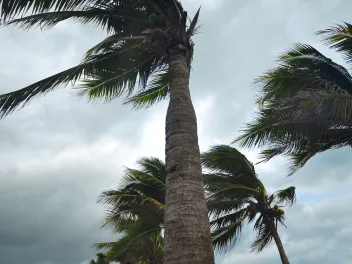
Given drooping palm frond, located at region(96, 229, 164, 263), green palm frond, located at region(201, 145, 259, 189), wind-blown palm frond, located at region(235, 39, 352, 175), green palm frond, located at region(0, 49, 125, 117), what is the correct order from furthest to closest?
green palm frond, located at region(201, 145, 259, 189) < drooping palm frond, located at region(96, 229, 164, 263) < wind-blown palm frond, located at region(235, 39, 352, 175) < green palm frond, located at region(0, 49, 125, 117)

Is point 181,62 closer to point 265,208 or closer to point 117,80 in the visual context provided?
point 117,80

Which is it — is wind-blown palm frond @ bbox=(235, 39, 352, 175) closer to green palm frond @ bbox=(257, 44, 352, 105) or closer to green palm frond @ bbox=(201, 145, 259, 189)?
green palm frond @ bbox=(257, 44, 352, 105)

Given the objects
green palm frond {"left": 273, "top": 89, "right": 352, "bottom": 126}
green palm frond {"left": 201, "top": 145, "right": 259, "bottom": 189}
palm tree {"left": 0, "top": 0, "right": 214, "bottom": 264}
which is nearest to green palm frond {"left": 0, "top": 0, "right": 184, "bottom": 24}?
palm tree {"left": 0, "top": 0, "right": 214, "bottom": 264}

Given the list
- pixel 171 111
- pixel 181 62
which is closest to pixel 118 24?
pixel 181 62

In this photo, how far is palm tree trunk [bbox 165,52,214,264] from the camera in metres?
3.87

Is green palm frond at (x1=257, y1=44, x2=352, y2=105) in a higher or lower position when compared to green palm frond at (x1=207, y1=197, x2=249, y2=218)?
higher

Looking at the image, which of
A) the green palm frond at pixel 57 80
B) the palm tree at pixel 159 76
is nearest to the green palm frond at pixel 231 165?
the palm tree at pixel 159 76

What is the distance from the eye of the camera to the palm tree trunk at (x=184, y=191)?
3.87 m

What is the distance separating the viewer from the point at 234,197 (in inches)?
568

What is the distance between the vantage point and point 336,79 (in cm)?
1064

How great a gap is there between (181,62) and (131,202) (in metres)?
9.32

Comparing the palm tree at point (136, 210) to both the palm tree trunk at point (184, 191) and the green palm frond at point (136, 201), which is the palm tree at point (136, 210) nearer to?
the green palm frond at point (136, 201)

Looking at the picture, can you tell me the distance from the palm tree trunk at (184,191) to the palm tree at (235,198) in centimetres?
885

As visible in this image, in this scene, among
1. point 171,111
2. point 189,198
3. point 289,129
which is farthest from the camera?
point 289,129
